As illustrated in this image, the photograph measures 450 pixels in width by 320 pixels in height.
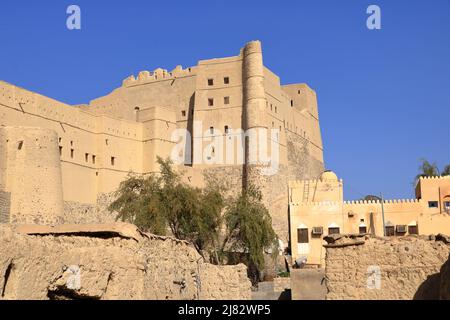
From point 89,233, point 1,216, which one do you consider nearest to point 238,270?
point 89,233

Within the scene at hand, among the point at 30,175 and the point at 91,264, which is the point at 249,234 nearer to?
the point at 30,175

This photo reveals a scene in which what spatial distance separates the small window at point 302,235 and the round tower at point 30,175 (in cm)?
1000

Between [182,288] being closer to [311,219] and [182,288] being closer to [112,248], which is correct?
[112,248]

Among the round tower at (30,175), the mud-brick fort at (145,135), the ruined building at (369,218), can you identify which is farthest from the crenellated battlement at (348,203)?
the round tower at (30,175)

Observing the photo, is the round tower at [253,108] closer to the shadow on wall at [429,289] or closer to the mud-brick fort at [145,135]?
the mud-brick fort at [145,135]

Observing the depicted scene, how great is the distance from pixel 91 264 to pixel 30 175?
71.5 ft

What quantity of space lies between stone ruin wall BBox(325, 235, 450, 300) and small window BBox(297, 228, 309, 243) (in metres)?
19.6

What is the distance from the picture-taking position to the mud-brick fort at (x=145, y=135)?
95.8 ft

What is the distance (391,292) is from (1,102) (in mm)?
23166

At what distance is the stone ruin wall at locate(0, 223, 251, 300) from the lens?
7176mm

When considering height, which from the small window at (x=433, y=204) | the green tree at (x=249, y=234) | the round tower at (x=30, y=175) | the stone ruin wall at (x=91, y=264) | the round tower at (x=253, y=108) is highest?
the round tower at (x=253, y=108)

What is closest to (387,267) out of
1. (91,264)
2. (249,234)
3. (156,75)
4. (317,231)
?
(91,264)

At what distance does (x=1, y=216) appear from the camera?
2727cm

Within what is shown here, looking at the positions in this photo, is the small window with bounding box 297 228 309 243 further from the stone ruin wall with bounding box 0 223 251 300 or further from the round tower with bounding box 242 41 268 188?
the stone ruin wall with bounding box 0 223 251 300
